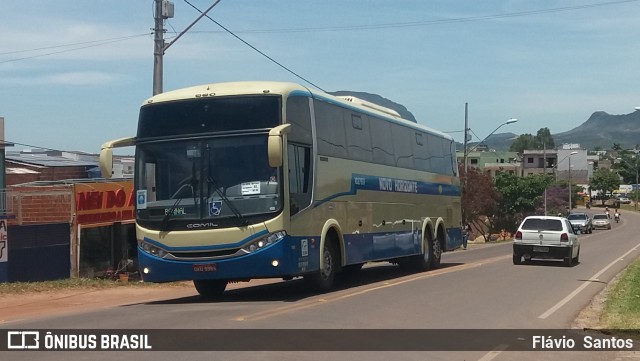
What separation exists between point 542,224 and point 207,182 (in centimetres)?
1550

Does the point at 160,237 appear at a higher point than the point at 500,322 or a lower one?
higher

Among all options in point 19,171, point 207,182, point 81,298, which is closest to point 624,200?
point 19,171

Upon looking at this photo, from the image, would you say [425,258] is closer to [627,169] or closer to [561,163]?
[561,163]

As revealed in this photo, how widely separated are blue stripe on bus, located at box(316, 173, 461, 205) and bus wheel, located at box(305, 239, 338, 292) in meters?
1.05

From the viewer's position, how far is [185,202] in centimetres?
1491

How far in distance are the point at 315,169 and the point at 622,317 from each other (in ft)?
19.8

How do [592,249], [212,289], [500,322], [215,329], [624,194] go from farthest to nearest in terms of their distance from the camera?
1. [624,194]
2. [592,249]
3. [212,289]
4. [500,322]
5. [215,329]

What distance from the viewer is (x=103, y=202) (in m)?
23.5

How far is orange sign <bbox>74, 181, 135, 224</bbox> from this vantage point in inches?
885

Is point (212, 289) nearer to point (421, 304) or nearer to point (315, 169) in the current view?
point (315, 169)

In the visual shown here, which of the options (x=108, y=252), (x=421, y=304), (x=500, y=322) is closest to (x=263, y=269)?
(x=421, y=304)

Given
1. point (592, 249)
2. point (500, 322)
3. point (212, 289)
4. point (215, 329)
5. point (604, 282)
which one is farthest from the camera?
point (592, 249)

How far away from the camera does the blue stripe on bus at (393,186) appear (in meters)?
18.1

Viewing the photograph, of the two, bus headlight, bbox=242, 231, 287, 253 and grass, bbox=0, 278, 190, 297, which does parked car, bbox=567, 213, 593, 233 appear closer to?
grass, bbox=0, 278, 190, 297
